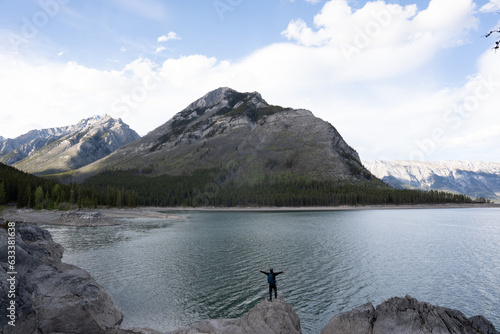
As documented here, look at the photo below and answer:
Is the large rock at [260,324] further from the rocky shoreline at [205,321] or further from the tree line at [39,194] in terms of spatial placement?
the tree line at [39,194]

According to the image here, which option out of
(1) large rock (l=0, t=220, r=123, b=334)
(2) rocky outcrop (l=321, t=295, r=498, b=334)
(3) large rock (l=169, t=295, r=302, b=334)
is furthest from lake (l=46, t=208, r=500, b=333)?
(2) rocky outcrop (l=321, t=295, r=498, b=334)

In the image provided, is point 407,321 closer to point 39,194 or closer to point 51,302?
point 51,302

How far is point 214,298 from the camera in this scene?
32500 mm

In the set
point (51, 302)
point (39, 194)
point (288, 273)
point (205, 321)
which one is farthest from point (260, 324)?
point (39, 194)

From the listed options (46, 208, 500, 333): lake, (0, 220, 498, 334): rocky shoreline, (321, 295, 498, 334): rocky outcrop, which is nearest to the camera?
(321, 295, 498, 334): rocky outcrop

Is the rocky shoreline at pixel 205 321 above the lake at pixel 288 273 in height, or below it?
above

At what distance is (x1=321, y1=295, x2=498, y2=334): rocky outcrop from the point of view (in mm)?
19156

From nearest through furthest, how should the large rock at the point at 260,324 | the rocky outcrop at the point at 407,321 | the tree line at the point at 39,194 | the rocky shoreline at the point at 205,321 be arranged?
the rocky outcrop at the point at 407,321 → the rocky shoreline at the point at 205,321 → the large rock at the point at 260,324 → the tree line at the point at 39,194

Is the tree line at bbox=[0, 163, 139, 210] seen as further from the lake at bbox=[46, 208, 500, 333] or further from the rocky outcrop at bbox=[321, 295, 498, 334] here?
the rocky outcrop at bbox=[321, 295, 498, 334]

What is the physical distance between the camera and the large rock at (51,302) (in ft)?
68.0

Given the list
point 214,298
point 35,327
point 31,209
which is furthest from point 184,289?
point 31,209

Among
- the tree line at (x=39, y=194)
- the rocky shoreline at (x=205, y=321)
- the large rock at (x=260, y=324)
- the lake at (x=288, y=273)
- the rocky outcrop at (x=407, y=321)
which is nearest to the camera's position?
the rocky outcrop at (x=407, y=321)

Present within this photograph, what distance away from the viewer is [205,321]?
2270 centimetres

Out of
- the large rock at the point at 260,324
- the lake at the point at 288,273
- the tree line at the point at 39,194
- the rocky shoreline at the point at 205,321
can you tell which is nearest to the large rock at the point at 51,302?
the rocky shoreline at the point at 205,321
